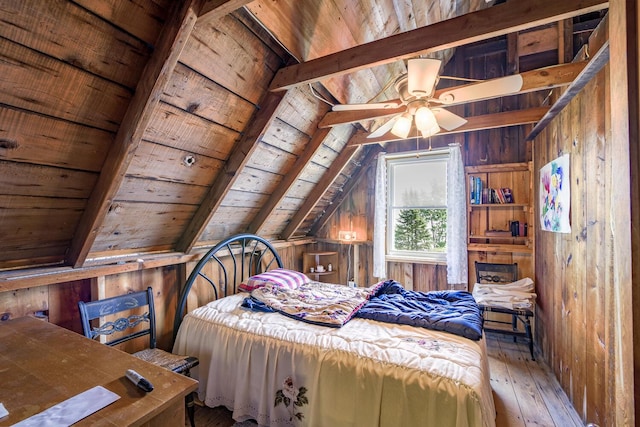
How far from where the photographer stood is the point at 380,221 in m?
4.18

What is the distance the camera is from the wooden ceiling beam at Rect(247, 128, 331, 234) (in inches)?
114

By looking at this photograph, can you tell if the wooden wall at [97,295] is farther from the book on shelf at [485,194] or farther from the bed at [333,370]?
the book on shelf at [485,194]

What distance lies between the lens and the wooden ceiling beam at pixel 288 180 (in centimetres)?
288

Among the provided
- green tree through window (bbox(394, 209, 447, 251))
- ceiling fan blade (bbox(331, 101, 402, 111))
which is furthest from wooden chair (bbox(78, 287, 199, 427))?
green tree through window (bbox(394, 209, 447, 251))

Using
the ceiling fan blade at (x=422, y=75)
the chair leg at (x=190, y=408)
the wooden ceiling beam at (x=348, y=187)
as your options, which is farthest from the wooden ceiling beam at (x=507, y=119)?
the chair leg at (x=190, y=408)

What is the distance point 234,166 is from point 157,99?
0.88 meters

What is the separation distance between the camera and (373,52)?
1777mm

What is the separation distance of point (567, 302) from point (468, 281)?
147 centimetres

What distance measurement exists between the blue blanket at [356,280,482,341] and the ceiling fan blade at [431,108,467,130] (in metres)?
1.41

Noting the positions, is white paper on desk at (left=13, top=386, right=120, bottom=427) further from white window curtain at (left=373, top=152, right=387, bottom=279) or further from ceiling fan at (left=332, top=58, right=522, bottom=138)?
white window curtain at (left=373, top=152, right=387, bottom=279)

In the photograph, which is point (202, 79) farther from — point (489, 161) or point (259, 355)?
point (489, 161)

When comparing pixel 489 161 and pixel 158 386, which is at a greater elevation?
pixel 489 161

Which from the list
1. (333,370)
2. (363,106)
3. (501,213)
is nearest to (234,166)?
(363,106)

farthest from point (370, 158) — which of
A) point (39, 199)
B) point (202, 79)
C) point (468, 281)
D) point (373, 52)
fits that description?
point (39, 199)
